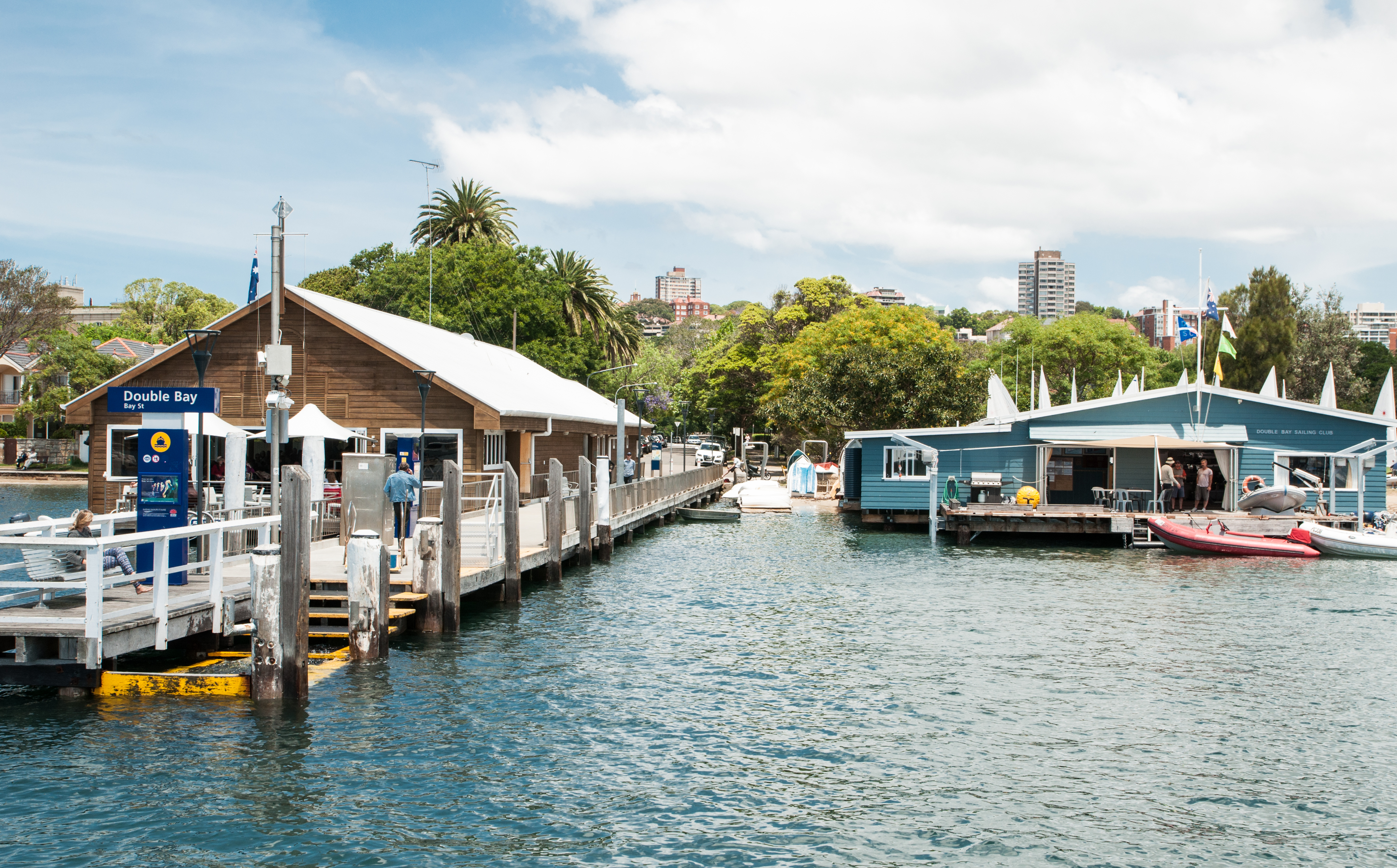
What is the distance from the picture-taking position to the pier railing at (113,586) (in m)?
12.0

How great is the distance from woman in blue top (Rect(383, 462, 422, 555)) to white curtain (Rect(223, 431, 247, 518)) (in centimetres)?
253

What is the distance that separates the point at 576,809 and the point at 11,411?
283ft

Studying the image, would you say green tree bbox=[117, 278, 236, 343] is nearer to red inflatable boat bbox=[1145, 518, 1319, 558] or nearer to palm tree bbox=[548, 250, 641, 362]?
palm tree bbox=[548, 250, 641, 362]

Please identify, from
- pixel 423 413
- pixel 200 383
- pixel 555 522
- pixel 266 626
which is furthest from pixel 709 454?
pixel 266 626

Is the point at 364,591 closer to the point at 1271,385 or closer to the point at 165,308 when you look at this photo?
the point at 1271,385

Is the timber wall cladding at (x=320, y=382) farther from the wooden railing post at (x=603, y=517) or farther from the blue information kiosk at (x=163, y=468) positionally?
the blue information kiosk at (x=163, y=468)

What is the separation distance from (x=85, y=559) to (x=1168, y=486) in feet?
113

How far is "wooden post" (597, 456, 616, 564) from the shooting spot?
95.7 feet

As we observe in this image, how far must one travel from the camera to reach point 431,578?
692 inches

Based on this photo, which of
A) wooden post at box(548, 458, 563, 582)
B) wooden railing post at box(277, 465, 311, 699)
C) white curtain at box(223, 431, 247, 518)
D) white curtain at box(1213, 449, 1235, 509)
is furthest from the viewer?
white curtain at box(1213, 449, 1235, 509)

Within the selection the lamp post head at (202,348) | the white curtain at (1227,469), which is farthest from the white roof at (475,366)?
the white curtain at (1227,469)

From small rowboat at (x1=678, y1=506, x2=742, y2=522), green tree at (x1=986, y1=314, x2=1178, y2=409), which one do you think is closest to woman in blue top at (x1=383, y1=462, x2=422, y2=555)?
small rowboat at (x1=678, y1=506, x2=742, y2=522)

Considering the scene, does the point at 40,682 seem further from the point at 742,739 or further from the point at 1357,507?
the point at 1357,507

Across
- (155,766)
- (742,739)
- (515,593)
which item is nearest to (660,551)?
(515,593)
